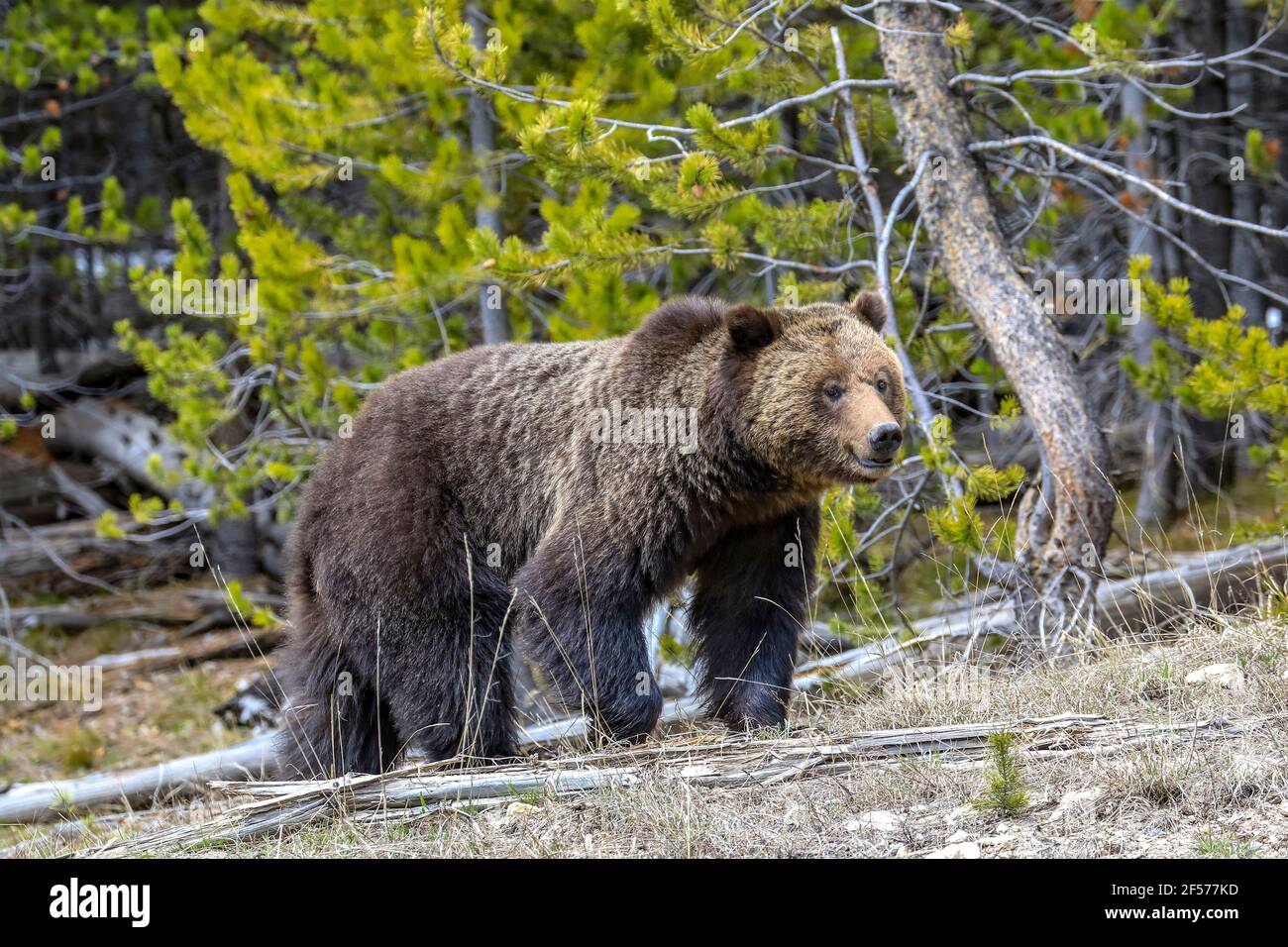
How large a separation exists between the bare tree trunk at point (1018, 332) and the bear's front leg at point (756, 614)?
4.30 ft

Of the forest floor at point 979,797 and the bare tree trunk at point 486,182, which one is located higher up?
the bare tree trunk at point 486,182

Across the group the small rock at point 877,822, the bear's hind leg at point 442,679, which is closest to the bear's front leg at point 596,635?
the bear's hind leg at point 442,679

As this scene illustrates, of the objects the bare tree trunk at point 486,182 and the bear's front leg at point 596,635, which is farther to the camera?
the bare tree trunk at point 486,182

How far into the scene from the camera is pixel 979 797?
13.6 ft

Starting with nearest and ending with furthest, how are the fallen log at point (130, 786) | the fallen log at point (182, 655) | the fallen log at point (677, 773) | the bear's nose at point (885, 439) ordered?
the fallen log at point (677, 773), the bear's nose at point (885, 439), the fallen log at point (130, 786), the fallen log at point (182, 655)

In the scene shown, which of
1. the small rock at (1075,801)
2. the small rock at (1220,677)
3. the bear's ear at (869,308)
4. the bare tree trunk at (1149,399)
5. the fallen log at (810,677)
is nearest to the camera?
the small rock at (1075,801)

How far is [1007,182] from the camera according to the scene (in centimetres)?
743

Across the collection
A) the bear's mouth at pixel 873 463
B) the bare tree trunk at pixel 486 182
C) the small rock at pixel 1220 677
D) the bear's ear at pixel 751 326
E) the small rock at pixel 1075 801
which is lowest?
the small rock at pixel 1075 801

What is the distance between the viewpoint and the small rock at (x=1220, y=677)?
16.0 feet

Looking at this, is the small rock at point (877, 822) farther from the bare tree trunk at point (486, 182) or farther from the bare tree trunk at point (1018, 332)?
the bare tree trunk at point (486, 182)

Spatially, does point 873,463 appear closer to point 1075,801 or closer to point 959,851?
point 1075,801

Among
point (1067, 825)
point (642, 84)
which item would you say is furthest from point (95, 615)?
point (1067, 825)

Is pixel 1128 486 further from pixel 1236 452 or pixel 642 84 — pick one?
pixel 642 84

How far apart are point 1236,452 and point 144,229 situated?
38.9ft
